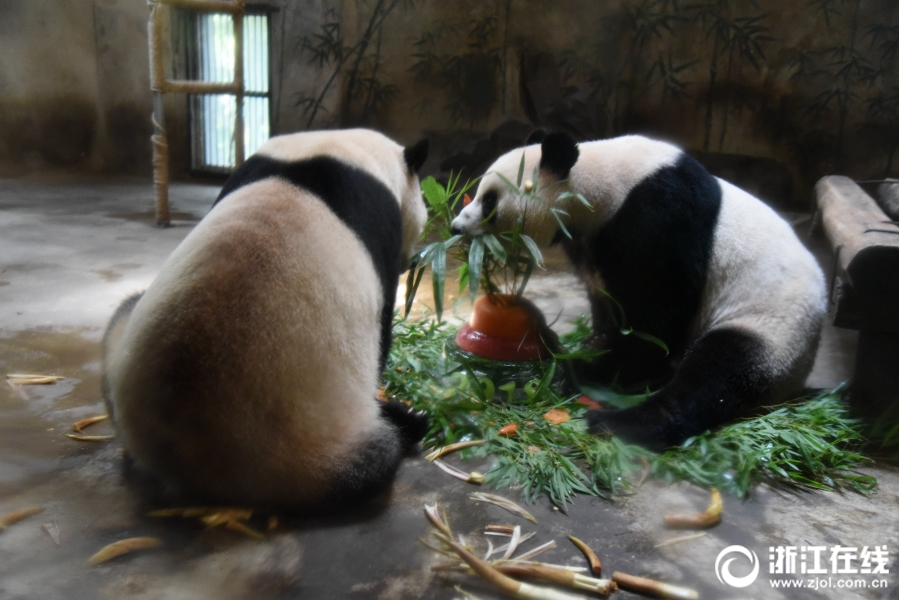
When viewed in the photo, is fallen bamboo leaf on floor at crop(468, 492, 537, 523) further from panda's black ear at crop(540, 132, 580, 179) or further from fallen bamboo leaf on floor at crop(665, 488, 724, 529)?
panda's black ear at crop(540, 132, 580, 179)

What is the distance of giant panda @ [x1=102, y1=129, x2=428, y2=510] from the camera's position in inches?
69.6

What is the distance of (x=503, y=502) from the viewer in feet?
6.68

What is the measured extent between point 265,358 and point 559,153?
1.57 metres

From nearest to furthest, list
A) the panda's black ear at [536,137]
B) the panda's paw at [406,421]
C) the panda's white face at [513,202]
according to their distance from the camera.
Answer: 1. the panda's paw at [406,421]
2. the panda's white face at [513,202]
3. the panda's black ear at [536,137]

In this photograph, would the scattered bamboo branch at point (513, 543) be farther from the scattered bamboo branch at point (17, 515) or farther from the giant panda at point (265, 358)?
the scattered bamboo branch at point (17, 515)

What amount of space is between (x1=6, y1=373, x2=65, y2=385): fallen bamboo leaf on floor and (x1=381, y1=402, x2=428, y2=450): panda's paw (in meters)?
1.47

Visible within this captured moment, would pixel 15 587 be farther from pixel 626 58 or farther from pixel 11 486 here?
pixel 626 58

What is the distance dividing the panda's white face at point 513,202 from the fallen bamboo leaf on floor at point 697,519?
1.36m

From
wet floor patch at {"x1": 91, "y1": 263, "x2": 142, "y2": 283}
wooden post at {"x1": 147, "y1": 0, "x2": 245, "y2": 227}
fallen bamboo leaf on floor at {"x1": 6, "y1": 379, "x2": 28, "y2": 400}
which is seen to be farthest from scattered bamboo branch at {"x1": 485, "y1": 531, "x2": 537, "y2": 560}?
wooden post at {"x1": 147, "y1": 0, "x2": 245, "y2": 227}

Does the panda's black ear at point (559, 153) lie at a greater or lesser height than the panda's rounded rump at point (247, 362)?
greater

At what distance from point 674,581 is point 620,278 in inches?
54.4

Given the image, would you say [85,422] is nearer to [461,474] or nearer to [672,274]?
[461,474]

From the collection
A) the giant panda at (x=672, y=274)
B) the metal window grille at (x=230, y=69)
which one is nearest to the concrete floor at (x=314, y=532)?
the giant panda at (x=672, y=274)

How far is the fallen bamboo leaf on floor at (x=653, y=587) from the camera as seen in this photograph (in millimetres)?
1589
